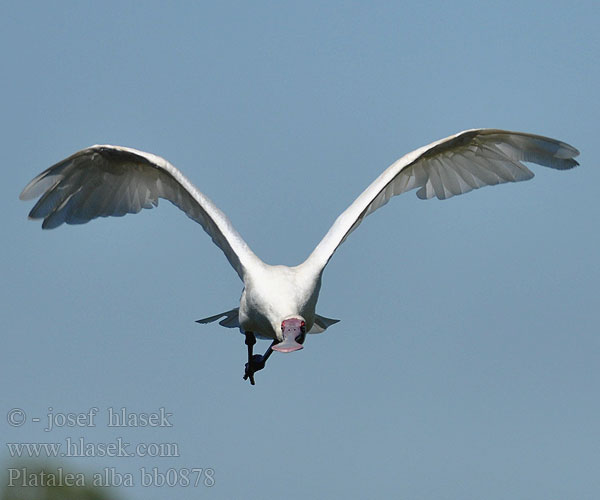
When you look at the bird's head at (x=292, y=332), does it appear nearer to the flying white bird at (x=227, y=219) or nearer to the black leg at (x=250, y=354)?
the flying white bird at (x=227, y=219)

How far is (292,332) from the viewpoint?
22766mm

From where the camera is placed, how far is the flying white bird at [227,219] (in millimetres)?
24141

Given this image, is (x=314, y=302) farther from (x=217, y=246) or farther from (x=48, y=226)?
(x=48, y=226)

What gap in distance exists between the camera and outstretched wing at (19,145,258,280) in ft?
81.5

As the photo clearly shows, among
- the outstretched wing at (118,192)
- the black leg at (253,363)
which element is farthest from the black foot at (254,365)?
the outstretched wing at (118,192)

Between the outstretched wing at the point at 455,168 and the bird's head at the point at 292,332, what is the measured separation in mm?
1883

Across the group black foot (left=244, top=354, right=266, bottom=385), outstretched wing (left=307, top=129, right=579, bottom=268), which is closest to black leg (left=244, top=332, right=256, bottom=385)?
black foot (left=244, top=354, right=266, bottom=385)

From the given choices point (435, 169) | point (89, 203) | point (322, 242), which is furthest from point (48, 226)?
point (435, 169)

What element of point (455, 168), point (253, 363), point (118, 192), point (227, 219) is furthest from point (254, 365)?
point (455, 168)

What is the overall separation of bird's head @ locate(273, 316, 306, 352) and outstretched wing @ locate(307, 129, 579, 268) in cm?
188

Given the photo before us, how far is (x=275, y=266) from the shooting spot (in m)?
24.6

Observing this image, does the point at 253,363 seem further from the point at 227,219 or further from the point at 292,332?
the point at 292,332

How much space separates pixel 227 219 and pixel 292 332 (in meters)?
2.94

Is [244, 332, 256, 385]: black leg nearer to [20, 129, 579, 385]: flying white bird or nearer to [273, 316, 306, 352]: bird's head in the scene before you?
[20, 129, 579, 385]: flying white bird
